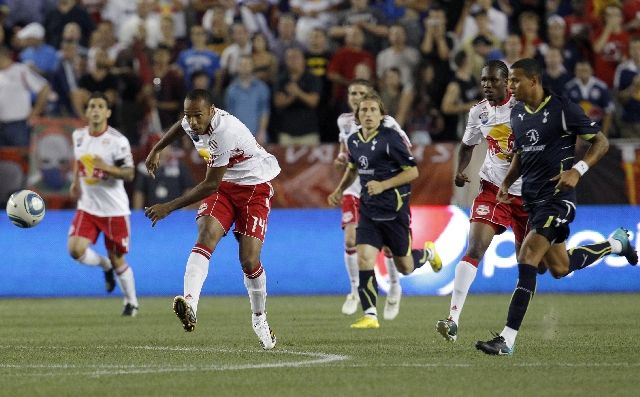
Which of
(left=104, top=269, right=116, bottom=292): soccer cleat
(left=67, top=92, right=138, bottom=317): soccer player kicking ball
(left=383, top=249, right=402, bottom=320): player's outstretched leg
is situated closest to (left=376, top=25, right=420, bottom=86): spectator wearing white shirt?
(left=104, top=269, right=116, bottom=292): soccer cleat

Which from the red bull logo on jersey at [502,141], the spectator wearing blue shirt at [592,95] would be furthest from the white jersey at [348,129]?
the spectator wearing blue shirt at [592,95]

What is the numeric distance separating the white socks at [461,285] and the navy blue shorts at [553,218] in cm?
132

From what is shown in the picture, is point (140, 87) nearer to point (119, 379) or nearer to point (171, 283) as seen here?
point (171, 283)

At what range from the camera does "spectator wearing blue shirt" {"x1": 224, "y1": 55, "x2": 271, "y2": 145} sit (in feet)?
68.2

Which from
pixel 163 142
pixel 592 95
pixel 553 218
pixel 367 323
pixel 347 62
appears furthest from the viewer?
pixel 347 62

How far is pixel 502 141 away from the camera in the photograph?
12.1 metres

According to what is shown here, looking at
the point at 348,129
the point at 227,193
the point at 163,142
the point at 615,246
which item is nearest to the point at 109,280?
the point at 348,129

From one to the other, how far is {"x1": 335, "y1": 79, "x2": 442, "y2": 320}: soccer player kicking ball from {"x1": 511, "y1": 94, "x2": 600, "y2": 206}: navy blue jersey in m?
3.39

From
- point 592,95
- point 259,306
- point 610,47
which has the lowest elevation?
point 592,95

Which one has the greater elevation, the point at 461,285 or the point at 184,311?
the point at 184,311

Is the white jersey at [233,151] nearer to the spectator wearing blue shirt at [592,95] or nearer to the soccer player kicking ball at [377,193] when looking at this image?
the soccer player kicking ball at [377,193]

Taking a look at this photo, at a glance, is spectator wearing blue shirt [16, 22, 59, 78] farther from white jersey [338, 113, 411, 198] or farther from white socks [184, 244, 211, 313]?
white socks [184, 244, 211, 313]

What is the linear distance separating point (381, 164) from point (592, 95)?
763 centimetres

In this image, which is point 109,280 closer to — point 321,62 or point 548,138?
point 321,62
